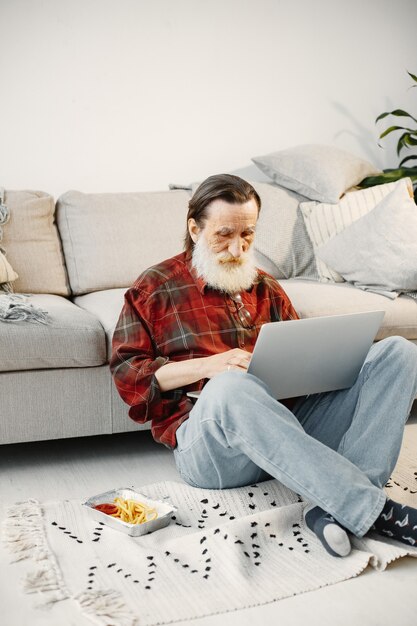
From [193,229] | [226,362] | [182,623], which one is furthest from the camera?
[193,229]

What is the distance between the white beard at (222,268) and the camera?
217cm

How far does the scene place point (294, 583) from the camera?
67.6 inches

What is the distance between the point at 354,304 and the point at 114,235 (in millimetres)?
966

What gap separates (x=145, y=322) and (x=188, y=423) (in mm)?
333

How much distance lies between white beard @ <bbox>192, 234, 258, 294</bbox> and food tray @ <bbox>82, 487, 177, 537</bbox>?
609 mm

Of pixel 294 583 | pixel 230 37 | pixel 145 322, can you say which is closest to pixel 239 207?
pixel 145 322

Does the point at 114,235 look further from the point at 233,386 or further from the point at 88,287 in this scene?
the point at 233,386

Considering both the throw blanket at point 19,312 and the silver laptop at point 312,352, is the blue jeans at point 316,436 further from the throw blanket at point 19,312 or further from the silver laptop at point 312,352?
the throw blanket at point 19,312

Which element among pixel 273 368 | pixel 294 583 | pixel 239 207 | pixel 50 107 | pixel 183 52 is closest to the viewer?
pixel 294 583

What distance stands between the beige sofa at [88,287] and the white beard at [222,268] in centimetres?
45

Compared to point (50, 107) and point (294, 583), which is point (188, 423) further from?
point (50, 107)

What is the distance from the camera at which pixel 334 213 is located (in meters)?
3.28

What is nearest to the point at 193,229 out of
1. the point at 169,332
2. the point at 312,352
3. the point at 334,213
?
the point at 169,332

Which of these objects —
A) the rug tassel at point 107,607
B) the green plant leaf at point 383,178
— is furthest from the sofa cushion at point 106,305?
the green plant leaf at point 383,178
